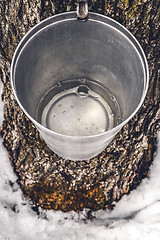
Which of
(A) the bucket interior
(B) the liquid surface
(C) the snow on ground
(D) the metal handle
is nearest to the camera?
(D) the metal handle

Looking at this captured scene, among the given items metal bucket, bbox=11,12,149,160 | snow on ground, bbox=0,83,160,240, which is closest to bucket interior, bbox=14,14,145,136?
metal bucket, bbox=11,12,149,160

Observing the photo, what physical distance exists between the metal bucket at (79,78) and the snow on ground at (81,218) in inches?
24.6

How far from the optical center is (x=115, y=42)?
3.37 feet

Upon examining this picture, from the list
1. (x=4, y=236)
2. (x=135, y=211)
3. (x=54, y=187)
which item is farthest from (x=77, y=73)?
(x=4, y=236)

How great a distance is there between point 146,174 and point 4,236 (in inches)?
37.8

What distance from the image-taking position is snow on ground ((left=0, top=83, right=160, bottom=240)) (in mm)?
1519

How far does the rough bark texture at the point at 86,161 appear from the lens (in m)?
1.02

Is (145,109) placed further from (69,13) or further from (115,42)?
(69,13)

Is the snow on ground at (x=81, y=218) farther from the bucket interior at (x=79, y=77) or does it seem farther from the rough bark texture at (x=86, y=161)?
the bucket interior at (x=79, y=77)

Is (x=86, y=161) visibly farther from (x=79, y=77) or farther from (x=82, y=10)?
(x=82, y=10)

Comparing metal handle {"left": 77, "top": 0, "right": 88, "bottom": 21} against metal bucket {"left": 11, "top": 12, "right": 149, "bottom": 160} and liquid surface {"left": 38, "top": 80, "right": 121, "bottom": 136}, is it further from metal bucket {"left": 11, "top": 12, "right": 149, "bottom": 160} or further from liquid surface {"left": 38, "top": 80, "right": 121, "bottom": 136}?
liquid surface {"left": 38, "top": 80, "right": 121, "bottom": 136}

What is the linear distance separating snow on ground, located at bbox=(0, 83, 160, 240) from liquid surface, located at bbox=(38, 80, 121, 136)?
596 mm

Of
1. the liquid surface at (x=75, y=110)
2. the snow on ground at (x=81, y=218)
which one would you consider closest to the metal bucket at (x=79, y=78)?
the liquid surface at (x=75, y=110)

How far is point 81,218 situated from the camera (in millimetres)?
1613
